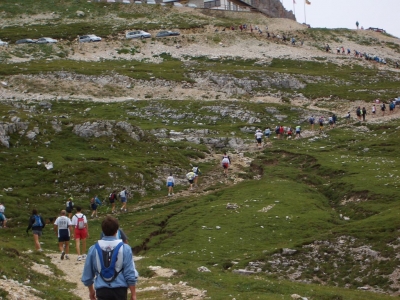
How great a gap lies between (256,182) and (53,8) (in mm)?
113171

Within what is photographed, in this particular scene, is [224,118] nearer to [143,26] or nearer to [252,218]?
[252,218]

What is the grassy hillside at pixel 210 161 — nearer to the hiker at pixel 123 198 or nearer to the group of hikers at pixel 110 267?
the hiker at pixel 123 198

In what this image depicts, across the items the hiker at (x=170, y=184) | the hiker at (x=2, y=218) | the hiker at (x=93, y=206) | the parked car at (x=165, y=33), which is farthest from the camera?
the parked car at (x=165, y=33)

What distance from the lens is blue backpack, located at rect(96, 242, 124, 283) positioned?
1616cm

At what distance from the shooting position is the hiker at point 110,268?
1614cm

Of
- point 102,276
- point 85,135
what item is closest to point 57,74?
point 85,135

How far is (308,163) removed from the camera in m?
69.8

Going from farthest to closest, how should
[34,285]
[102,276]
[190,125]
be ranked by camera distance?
[190,125] → [34,285] → [102,276]

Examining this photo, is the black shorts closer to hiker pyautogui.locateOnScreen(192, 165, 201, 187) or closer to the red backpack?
the red backpack

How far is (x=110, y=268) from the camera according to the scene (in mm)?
16172

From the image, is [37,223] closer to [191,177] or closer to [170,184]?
[170,184]

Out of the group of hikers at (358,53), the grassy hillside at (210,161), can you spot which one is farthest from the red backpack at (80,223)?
the group of hikers at (358,53)

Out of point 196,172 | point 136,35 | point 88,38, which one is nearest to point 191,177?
point 196,172

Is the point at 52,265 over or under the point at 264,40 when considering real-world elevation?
under
